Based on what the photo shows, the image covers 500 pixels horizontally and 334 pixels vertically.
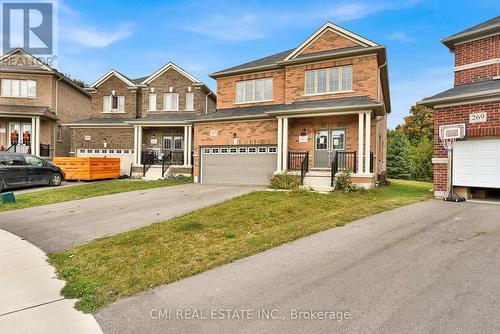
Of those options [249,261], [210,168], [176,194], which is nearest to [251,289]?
[249,261]

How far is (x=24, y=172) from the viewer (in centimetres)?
1358

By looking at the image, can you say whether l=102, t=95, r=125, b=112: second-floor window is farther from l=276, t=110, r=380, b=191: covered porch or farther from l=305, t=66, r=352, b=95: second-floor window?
l=305, t=66, r=352, b=95: second-floor window

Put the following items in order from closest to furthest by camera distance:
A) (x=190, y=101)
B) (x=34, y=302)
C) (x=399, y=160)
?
(x=34, y=302) → (x=190, y=101) → (x=399, y=160)

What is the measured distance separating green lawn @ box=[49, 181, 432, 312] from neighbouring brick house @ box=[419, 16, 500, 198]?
3.16m

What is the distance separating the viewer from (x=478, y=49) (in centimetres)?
1164


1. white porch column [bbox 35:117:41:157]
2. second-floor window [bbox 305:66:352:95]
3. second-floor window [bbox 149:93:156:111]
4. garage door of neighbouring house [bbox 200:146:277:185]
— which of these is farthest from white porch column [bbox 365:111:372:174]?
white porch column [bbox 35:117:41:157]

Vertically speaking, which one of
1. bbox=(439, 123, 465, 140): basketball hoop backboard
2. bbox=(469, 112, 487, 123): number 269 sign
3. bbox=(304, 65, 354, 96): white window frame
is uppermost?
bbox=(304, 65, 354, 96): white window frame

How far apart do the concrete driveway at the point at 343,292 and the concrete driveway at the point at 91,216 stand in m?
3.48

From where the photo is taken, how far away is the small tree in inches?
1072

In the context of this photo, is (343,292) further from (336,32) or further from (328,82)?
(336,32)

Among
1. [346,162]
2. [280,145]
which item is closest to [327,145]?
[346,162]

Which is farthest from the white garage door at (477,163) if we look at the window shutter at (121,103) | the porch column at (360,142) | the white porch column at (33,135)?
the white porch column at (33,135)

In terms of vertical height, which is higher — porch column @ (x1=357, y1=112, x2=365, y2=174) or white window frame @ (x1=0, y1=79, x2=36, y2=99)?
white window frame @ (x1=0, y1=79, x2=36, y2=99)

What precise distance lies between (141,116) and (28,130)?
28.3 feet
